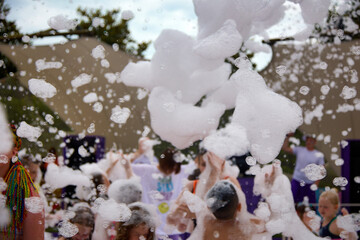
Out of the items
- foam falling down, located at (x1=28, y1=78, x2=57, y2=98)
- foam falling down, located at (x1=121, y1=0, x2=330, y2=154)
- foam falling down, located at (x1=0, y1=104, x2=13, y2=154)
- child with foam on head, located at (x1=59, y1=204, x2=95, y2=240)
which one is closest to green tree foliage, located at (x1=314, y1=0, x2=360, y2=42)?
foam falling down, located at (x1=121, y1=0, x2=330, y2=154)

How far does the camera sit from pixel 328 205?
2.94 meters

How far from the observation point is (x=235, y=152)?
236cm

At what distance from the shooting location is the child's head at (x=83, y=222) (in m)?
2.34

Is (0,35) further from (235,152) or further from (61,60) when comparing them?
(235,152)

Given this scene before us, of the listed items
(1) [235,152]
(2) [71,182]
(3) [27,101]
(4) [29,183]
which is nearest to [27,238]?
(4) [29,183]

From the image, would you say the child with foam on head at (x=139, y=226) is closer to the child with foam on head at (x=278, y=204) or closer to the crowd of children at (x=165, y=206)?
the crowd of children at (x=165, y=206)

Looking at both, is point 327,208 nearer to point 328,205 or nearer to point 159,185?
point 328,205

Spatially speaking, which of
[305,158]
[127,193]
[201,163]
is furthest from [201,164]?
[305,158]

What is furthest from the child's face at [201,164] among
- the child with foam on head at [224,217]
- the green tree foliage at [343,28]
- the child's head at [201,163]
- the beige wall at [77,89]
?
the beige wall at [77,89]

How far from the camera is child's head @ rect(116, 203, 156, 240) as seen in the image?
82.7 inches

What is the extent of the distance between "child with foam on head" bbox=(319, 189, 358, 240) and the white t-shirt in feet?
2.97

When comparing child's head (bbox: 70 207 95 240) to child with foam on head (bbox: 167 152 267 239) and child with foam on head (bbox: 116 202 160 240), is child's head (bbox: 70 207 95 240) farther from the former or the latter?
child with foam on head (bbox: 167 152 267 239)

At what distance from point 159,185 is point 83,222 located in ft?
3.17

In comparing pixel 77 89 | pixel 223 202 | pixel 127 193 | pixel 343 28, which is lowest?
pixel 223 202
